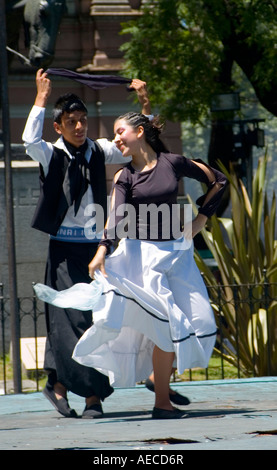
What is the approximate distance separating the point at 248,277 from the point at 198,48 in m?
6.65

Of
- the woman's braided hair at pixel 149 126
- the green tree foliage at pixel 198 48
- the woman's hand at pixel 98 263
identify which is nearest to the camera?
the woman's hand at pixel 98 263

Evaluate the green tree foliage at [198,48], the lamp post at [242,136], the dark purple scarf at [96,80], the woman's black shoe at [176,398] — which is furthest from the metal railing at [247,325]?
the green tree foliage at [198,48]

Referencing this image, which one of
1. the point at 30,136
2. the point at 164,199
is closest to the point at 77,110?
the point at 30,136

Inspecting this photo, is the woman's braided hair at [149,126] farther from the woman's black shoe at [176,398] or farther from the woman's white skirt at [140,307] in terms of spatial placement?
the woman's black shoe at [176,398]

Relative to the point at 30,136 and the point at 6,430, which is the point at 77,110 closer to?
the point at 30,136

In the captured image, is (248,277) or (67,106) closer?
(67,106)

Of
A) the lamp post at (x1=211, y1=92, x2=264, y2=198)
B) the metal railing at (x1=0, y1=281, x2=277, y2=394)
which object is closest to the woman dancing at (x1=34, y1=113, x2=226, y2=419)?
the metal railing at (x1=0, y1=281, x2=277, y2=394)

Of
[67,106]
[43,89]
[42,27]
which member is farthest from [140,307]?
[42,27]

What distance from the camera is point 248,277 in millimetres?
9656

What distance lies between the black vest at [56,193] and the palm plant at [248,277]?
10.8ft

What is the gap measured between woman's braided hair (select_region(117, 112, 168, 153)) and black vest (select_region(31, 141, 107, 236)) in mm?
376

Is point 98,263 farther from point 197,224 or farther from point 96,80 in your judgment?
point 96,80

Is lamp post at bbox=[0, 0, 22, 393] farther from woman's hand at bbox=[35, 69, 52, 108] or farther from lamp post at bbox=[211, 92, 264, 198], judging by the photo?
lamp post at bbox=[211, 92, 264, 198]

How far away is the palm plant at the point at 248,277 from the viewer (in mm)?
9195
